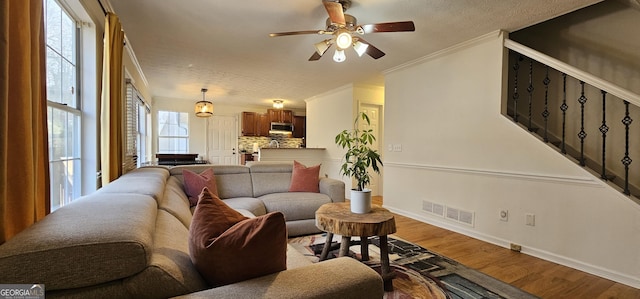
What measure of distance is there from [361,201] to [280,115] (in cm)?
666

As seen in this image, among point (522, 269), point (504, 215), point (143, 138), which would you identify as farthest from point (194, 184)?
point (143, 138)

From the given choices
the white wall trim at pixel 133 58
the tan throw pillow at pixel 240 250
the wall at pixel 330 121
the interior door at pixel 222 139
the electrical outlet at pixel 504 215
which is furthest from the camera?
the interior door at pixel 222 139

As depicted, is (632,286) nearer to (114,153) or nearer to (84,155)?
(114,153)

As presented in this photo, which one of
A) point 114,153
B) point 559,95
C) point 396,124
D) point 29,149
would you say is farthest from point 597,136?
point 114,153

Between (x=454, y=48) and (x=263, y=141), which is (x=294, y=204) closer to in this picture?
(x=454, y=48)

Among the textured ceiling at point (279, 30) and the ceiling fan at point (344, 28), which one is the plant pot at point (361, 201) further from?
the textured ceiling at point (279, 30)

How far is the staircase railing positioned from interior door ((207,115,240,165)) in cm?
678

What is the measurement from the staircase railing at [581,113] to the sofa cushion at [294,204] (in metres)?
2.31

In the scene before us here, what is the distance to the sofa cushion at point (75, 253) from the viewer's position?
725 mm

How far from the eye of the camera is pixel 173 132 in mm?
7648

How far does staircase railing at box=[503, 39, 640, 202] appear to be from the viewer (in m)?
2.52

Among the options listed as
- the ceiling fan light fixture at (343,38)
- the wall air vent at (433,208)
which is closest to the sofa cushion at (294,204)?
the wall air vent at (433,208)

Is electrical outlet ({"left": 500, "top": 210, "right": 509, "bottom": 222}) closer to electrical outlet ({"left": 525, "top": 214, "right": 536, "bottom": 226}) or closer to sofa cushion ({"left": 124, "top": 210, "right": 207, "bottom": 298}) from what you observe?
electrical outlet ({"left": 525, "top": 214, "right": 536, "bottom": 226})

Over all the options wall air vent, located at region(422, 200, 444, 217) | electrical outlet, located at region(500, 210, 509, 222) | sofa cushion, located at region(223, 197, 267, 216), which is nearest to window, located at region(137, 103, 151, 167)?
sofa cushion, located at region(223, 197, 267, 216)
